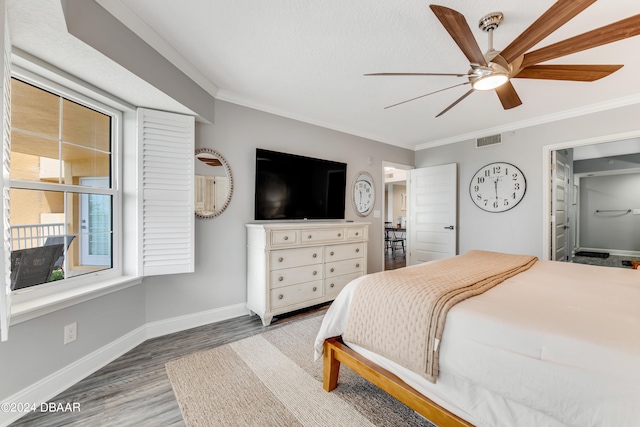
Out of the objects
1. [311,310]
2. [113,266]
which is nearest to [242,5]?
[113,266]

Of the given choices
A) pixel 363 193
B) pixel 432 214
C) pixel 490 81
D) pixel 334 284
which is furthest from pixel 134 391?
pixel 432 214

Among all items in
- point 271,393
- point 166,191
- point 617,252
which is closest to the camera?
point 271,393

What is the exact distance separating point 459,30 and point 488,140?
3.20 meters

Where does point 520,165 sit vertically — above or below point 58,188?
above

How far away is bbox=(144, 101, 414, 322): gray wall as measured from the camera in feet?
8.39

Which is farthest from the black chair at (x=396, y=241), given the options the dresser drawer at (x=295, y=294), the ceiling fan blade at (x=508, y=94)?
the ceiling fan blade at (x=508, y=94)

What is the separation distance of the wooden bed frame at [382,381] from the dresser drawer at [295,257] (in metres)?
1.15

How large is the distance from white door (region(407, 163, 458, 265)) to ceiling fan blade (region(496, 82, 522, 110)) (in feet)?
7.06

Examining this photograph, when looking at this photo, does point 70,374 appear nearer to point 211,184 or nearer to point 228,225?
point 228,225

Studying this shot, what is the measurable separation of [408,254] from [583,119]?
306cm

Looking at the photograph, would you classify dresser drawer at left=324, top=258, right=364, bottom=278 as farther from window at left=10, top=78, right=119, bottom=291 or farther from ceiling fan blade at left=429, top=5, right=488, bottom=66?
ceiling fan blade at left=429, top=5, right=488, bottom=66

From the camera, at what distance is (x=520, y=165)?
3.68m

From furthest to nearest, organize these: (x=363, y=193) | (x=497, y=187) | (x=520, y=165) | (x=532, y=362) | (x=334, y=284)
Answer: (x=363, y=193), (x=497, y=187), (x=520, y=165), (x=334, y=284), (x=532, y=362)

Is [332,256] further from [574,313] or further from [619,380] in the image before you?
[619,380]
